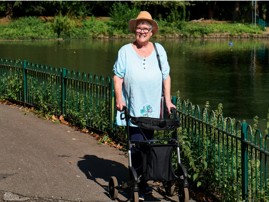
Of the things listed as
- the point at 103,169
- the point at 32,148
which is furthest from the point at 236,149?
the point at 32,148

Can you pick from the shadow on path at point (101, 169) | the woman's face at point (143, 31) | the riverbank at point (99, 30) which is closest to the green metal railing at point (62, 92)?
the shadow on path at point (101, 169)

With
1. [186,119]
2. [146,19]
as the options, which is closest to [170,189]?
[186,119]

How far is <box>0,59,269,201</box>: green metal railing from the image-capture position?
18.8ft

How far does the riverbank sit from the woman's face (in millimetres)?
49857

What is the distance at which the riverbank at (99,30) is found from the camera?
184 feet

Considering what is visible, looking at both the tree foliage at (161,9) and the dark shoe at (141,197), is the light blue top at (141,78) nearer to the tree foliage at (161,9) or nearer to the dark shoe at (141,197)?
the dark shoe at (141,197)

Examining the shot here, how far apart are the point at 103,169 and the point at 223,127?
1.93 meters

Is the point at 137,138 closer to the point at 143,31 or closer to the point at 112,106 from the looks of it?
the point at 143,31

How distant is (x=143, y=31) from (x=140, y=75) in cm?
44

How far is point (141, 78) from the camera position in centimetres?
584

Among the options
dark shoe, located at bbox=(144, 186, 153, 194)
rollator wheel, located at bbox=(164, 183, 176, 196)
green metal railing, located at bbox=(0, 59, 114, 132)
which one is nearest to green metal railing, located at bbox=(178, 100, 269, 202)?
rollator wheel, located at bbox=(164, 183, 176, 196)

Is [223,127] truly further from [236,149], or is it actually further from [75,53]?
[75,53]

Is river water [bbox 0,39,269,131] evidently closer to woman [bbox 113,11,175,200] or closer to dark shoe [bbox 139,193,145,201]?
dark shoe [bbox 139,193,145,201]

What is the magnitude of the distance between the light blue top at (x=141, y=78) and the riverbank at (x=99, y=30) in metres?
49.8
